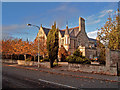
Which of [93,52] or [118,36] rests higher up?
[118,36]

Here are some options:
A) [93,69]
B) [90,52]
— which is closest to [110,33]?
[93,69]

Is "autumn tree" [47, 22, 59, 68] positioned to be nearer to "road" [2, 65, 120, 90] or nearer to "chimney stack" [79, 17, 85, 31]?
"road" [2, 65, 120, 90]

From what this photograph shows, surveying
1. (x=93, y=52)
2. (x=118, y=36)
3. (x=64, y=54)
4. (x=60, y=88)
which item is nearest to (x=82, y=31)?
(x=93, y=52)

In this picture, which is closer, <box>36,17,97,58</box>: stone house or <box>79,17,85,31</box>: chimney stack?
<box>36,17,97,58</box>: stone house

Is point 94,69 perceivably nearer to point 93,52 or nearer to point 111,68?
point 111,68

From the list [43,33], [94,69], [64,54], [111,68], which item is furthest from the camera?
[43,33]

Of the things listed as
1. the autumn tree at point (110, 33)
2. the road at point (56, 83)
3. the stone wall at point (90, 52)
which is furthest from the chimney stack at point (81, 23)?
the road at point (56, 83)

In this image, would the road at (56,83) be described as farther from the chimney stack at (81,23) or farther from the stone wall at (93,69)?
the chimney stack at (81,23)

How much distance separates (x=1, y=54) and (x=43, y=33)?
18.8 m

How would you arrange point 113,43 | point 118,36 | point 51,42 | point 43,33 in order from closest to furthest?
point 118,36
point 113,43
point 51,42
point 43,33

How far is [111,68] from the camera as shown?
41.9 feet

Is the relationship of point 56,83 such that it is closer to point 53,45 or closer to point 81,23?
point 53,45

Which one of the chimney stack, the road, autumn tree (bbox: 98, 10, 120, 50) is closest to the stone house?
the chimney stack

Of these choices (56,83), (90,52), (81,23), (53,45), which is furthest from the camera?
(81,23)
